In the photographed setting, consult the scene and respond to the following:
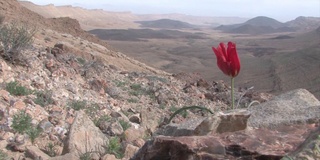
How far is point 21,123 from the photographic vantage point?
4027mm

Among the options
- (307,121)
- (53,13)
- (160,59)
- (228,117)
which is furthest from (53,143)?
(53,13)

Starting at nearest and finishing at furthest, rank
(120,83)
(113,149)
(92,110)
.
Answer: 1. (113,149)
2. (92,110)
3. (120,83)

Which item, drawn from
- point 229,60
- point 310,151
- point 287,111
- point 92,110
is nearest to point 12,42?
point 92,110

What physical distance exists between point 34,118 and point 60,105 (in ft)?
3.23

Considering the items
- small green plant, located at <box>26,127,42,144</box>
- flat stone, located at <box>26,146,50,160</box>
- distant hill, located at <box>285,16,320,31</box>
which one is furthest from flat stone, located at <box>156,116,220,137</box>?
→ distant hill, located at <box>285,16,320,31</box>

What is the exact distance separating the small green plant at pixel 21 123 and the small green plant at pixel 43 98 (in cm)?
98

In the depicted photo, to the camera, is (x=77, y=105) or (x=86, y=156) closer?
(x=86, y=156)

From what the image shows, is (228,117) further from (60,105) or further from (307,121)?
(60,105)

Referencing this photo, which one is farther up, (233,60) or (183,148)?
(233,60)

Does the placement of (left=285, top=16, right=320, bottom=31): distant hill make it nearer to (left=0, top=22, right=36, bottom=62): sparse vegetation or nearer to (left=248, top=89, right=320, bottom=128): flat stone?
(left=0, top=22, right=36, bottom=62): sparse vegetation

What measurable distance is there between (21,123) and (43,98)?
1.41 meters

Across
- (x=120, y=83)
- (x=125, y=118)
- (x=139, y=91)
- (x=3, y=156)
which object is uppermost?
(x=3, y=156)

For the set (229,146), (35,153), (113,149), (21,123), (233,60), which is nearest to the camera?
(229,146)

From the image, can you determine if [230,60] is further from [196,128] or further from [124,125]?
[124,125]
